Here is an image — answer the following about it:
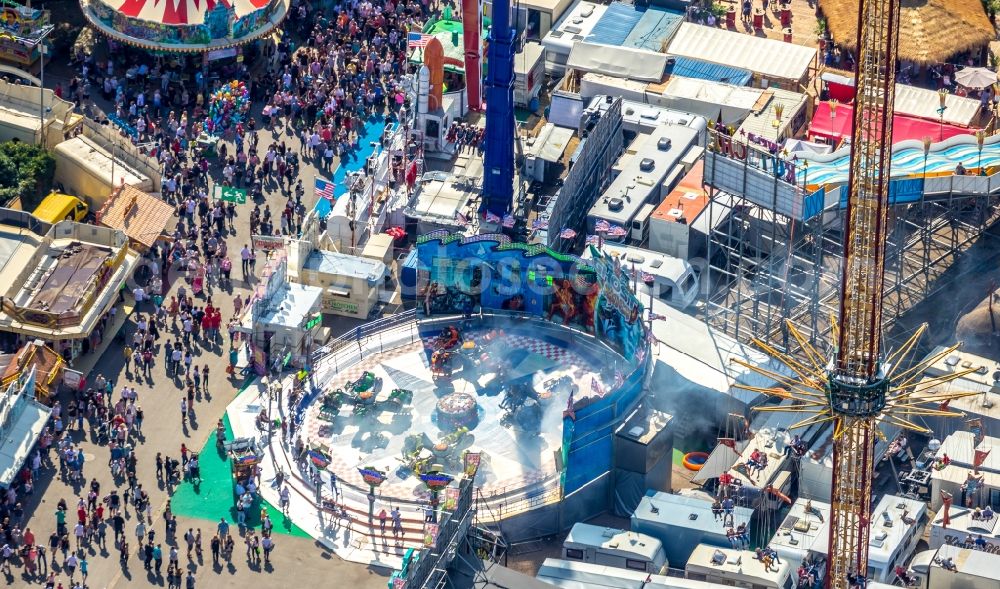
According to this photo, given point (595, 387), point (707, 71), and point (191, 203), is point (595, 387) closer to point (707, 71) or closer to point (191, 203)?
point (191, 203)

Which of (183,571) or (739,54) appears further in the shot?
(739,54)

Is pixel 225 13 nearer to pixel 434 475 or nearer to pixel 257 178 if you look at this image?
pixel 257 178

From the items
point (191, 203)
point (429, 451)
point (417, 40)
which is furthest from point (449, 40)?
point (429, 451)

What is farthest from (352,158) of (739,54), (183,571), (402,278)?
(183,571)

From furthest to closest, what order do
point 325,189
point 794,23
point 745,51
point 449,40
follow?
point 794,23, point 449,40, point 745,51, point 325,189

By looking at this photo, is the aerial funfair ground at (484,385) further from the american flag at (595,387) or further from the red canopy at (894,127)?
the red canopy at (894,127)

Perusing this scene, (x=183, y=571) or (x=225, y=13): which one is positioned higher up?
(x=225, y=13)
